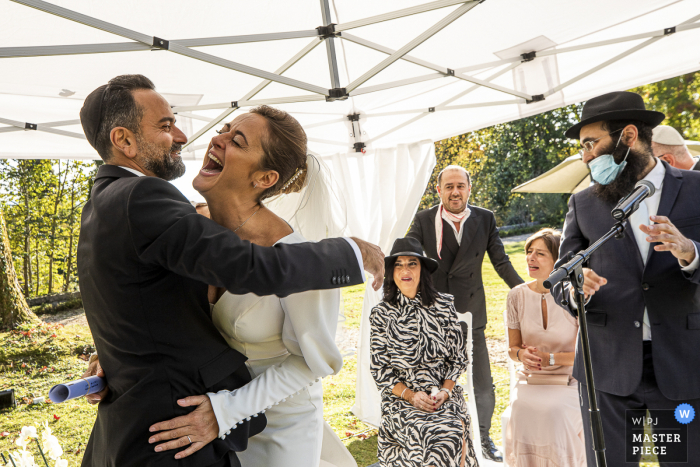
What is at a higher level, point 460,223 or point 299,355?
point 460,223

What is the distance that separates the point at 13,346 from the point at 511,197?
60.7ft

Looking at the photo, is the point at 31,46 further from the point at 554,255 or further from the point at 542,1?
the point at 554,255

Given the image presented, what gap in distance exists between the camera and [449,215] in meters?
4.92

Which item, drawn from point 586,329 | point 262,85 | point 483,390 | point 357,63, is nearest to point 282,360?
point 586,329

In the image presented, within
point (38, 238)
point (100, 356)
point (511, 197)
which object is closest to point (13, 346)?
point (38, 238)

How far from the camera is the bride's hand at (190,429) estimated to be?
1281 millimetres

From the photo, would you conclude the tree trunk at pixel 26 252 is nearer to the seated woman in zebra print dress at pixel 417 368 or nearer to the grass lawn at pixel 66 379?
the grass lawn at pixel 66 379

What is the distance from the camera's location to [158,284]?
51.8 inches

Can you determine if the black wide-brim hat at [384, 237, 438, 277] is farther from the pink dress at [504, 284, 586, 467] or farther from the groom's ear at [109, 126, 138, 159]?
the groom's ear at [109, 126, 138, 159]

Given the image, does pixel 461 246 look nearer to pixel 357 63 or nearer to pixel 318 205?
pixel 357 63

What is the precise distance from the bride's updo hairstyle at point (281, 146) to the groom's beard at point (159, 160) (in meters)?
0.28

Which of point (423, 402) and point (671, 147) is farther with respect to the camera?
point (671, 147)

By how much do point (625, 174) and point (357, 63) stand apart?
7.87ft

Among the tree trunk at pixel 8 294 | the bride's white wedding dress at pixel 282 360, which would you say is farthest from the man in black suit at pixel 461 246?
the tree trunk at pixel 8 294
